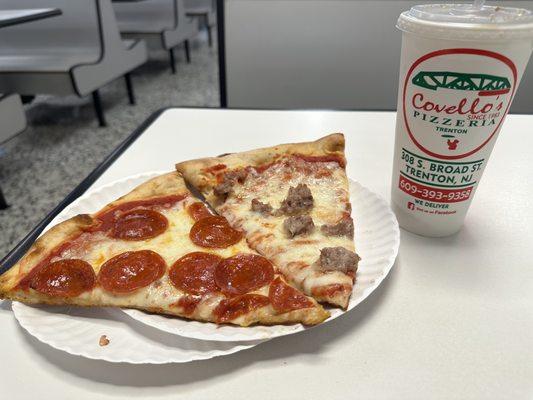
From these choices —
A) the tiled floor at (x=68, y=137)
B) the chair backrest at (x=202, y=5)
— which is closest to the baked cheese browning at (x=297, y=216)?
the tiled floor at (x=68, y=137)

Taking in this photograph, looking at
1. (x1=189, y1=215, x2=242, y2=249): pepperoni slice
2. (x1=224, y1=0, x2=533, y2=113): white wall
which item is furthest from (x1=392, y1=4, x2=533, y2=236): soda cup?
(x1=224, y1=0, x2=533, y2=113): white wall

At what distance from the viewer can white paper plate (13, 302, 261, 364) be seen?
671 millimetres

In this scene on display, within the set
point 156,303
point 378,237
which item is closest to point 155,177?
point 156,303

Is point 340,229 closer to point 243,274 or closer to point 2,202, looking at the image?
point 243,274

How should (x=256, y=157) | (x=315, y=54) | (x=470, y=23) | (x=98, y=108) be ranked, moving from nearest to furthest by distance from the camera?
(x=470, y=23)
(x=256, y=157)
(x=315, y=54)
(x=98, y=108)

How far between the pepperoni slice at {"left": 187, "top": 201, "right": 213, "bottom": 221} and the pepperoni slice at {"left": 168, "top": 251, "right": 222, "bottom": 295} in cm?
14

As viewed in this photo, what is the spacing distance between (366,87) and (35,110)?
3.27 m

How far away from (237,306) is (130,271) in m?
0.23

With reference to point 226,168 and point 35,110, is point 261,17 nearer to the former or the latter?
point 226,168

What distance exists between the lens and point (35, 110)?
4137 mm

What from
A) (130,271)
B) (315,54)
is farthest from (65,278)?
(315,54)

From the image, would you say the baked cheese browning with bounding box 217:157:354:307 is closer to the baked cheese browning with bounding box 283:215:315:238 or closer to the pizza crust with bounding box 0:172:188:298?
the baked cheese browning with bounding box 283:215:315:238

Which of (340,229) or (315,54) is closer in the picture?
(340,229)

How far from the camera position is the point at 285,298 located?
746mm
